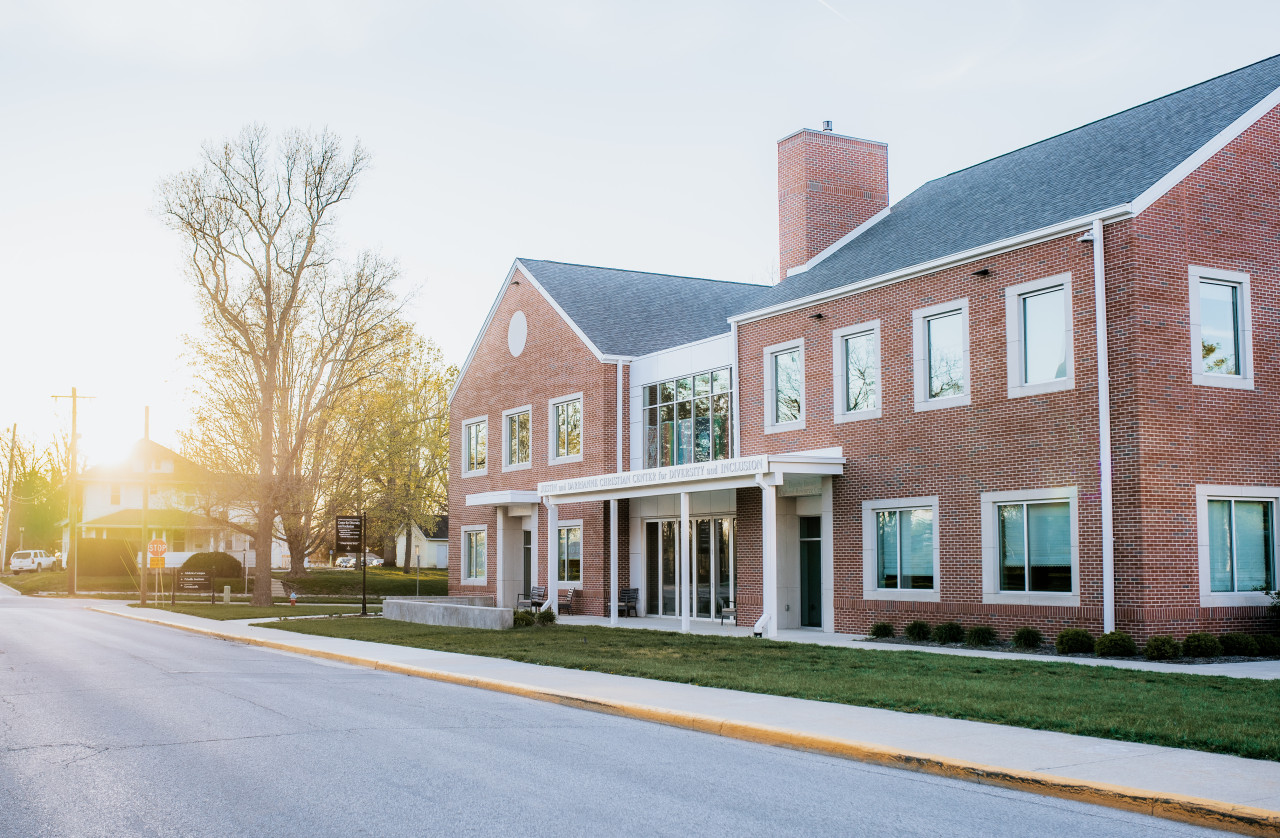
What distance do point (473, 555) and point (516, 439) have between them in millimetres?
5138

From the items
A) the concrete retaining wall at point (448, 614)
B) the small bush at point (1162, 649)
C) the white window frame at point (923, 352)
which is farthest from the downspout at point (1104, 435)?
the concrete retaining wall at point (448, 614)

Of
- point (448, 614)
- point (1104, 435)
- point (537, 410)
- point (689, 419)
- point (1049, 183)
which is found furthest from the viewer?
point (537, 410)

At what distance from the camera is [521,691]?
14.7m

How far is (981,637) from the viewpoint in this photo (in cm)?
1973

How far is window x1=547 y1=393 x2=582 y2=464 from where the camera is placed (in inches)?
1321

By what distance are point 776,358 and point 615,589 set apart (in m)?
6.74

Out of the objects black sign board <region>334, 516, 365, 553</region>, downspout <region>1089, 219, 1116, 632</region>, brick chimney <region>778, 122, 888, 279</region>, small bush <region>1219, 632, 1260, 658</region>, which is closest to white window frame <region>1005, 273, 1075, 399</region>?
downspout <region>1089, 219, 1116, 632</region>

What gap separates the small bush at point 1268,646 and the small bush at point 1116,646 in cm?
219

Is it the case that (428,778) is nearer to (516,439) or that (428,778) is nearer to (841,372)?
(841,372)

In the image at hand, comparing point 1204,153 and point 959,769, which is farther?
point 1204,153

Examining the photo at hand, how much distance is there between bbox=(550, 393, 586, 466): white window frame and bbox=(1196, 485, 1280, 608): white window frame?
17767mm

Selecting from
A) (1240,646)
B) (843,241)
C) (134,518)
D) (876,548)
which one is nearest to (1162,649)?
(1240,646)

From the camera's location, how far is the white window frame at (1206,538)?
1856 cm

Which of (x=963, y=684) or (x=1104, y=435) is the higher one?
(x=1104, y=435)
